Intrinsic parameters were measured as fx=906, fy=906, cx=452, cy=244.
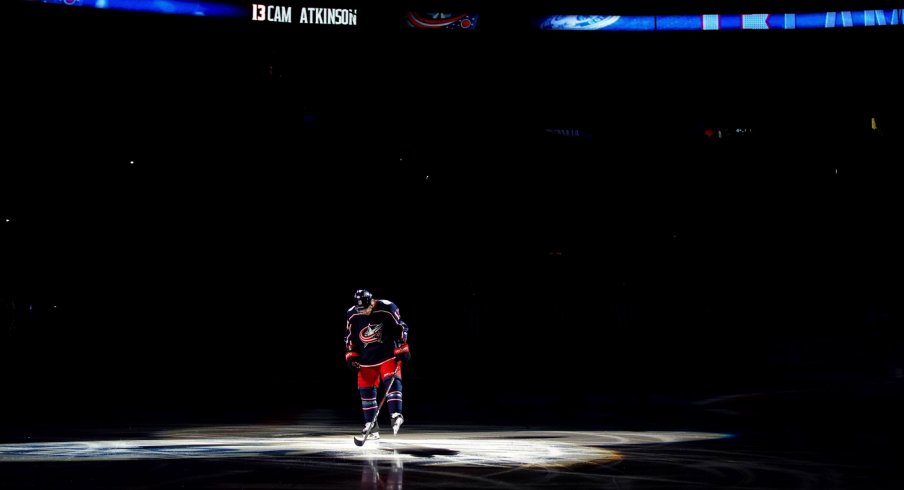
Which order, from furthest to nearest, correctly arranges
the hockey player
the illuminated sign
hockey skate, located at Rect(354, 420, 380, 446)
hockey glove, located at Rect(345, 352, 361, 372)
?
Result: the illuminated sign, hockey glove, located at Rect(345, 352, 361, 372), the hockey player, hockey skate, located at Rect(354, 420, 380, 446)

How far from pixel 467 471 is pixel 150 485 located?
241 cm

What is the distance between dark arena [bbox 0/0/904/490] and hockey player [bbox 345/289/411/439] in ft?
10.2

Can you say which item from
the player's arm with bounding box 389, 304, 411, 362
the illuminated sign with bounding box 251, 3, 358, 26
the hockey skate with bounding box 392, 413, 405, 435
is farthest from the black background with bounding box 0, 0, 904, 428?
the hockey skate with bounding box 392, 413, 405, 435

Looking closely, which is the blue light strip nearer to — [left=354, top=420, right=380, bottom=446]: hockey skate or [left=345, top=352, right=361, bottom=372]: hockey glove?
[left=345, top=352, right=361, bottom=372]: hockey glove

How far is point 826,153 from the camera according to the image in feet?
104

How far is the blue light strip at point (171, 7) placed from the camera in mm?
28359

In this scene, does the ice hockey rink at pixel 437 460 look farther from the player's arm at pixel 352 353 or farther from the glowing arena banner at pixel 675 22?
the glowing arena banner at pixel 675 22

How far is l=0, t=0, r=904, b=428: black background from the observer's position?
21.6 meters

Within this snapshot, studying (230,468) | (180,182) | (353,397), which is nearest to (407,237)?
(180,182)

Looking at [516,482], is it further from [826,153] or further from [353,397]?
[826,153]

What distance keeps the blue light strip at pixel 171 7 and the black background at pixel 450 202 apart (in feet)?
1.33

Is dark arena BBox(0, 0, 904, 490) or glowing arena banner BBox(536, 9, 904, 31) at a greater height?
glowing arena banner BBox(536, 9, 904, 31)

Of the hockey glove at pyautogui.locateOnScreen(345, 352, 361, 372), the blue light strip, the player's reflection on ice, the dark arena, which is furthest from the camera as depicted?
the blue light strip

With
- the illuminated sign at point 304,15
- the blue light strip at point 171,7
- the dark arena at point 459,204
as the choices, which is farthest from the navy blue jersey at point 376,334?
the blue light strip at point 171,7
